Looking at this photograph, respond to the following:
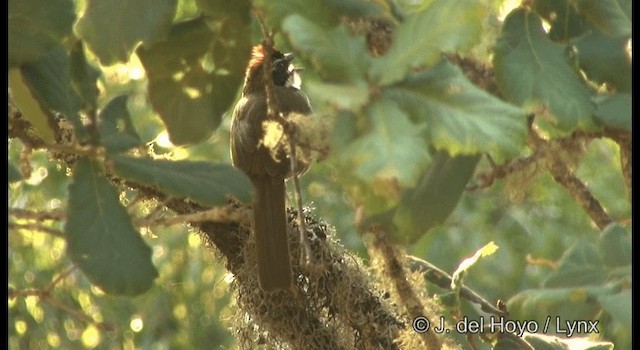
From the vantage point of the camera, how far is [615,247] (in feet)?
5.04

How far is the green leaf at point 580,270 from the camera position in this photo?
1.51 m

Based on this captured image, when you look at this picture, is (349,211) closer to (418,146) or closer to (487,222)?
(487,222)

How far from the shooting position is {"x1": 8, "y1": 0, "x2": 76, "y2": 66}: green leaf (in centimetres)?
181

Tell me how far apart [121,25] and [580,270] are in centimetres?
85

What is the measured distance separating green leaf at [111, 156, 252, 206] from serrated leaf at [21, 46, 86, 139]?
0.16 m

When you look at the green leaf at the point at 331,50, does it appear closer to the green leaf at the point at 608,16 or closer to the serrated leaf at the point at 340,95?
the serrated leaf at the point at 340,95

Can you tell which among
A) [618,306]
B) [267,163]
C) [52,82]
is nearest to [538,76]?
[618,306]

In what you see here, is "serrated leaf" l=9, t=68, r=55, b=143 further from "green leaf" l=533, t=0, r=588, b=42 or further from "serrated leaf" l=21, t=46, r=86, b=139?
"green leaf" l=533, t=0, r=588, b=42

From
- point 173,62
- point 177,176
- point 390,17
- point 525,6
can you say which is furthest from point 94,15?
point 525,6

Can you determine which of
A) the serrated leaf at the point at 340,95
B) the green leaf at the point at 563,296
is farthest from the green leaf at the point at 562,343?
the serrated leaf at the point at 340,95

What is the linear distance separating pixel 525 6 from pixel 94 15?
71 centimetres

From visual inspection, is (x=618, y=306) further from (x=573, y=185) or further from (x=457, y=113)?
(x=573, y=185)

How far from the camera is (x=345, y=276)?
8.39 feet

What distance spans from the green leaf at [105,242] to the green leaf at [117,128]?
0.21ft
